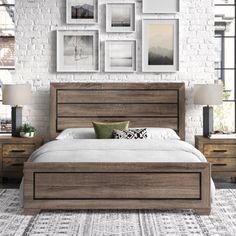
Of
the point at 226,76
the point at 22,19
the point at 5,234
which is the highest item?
the point at 22,19

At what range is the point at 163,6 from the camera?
6262 millimetres

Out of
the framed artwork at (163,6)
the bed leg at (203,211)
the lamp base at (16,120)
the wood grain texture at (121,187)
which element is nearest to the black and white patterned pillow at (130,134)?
the lamp base at (16,120)

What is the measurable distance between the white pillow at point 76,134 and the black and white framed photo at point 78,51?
2.78ft

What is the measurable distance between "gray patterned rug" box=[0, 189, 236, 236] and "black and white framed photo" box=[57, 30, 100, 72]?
7.34 feet

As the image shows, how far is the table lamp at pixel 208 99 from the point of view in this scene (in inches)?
233

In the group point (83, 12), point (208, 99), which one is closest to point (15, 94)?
point (83, 12)

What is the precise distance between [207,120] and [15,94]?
2.16 metres

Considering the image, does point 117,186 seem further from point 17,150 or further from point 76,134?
point 17,150

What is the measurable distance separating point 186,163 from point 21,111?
2.51m

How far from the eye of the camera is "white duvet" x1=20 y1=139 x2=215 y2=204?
14.2ft

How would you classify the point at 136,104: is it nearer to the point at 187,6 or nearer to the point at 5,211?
the point at 187,6

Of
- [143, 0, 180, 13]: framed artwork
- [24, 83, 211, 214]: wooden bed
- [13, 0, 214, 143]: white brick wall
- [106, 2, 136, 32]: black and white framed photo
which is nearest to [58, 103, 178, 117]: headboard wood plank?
Answer: [13, 0, 214, 143]: white brick wall

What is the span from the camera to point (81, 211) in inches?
171

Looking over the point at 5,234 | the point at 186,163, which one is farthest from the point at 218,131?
the point at 5,234
